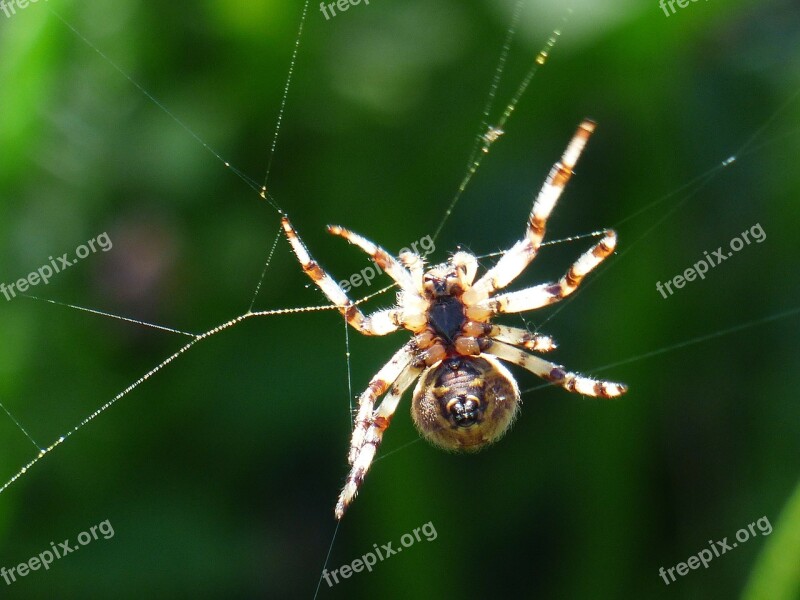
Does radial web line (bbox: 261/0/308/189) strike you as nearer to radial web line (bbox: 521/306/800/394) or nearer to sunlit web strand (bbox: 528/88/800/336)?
sunlit web strand (bbox: 528/88/800/336)

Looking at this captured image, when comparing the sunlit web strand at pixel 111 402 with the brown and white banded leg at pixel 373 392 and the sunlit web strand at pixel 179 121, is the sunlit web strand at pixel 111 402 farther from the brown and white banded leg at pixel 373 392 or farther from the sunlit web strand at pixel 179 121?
the sunlit web strand at pixel 179 121

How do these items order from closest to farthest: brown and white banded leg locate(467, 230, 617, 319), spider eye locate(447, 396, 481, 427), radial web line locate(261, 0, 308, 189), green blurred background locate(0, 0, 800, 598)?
spider eye locate(447, 396, 481, 427)
brown and white banded leg locate(467, 230, 617, 319)
green blurred background locate(0, 0, 800, 598)
radial web line locate(261, 0, 308, 189)

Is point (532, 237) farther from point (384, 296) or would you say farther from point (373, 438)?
point (373, 438)

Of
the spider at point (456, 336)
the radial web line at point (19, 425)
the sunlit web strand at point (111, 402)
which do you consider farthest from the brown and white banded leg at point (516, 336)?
the radial web line at point (19, 425)

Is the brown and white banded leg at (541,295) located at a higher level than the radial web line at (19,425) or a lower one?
lower

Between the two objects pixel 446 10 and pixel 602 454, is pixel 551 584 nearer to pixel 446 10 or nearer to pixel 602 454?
pixel 602 454

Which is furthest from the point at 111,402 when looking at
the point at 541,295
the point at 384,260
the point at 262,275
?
the point at 541,295

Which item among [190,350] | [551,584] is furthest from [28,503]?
[551,584]

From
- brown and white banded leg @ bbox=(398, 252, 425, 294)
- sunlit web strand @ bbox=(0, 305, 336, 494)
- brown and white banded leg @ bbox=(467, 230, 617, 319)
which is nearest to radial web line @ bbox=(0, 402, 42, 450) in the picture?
sunlit web strand @ bbox=(0, 305, 336, 494)
